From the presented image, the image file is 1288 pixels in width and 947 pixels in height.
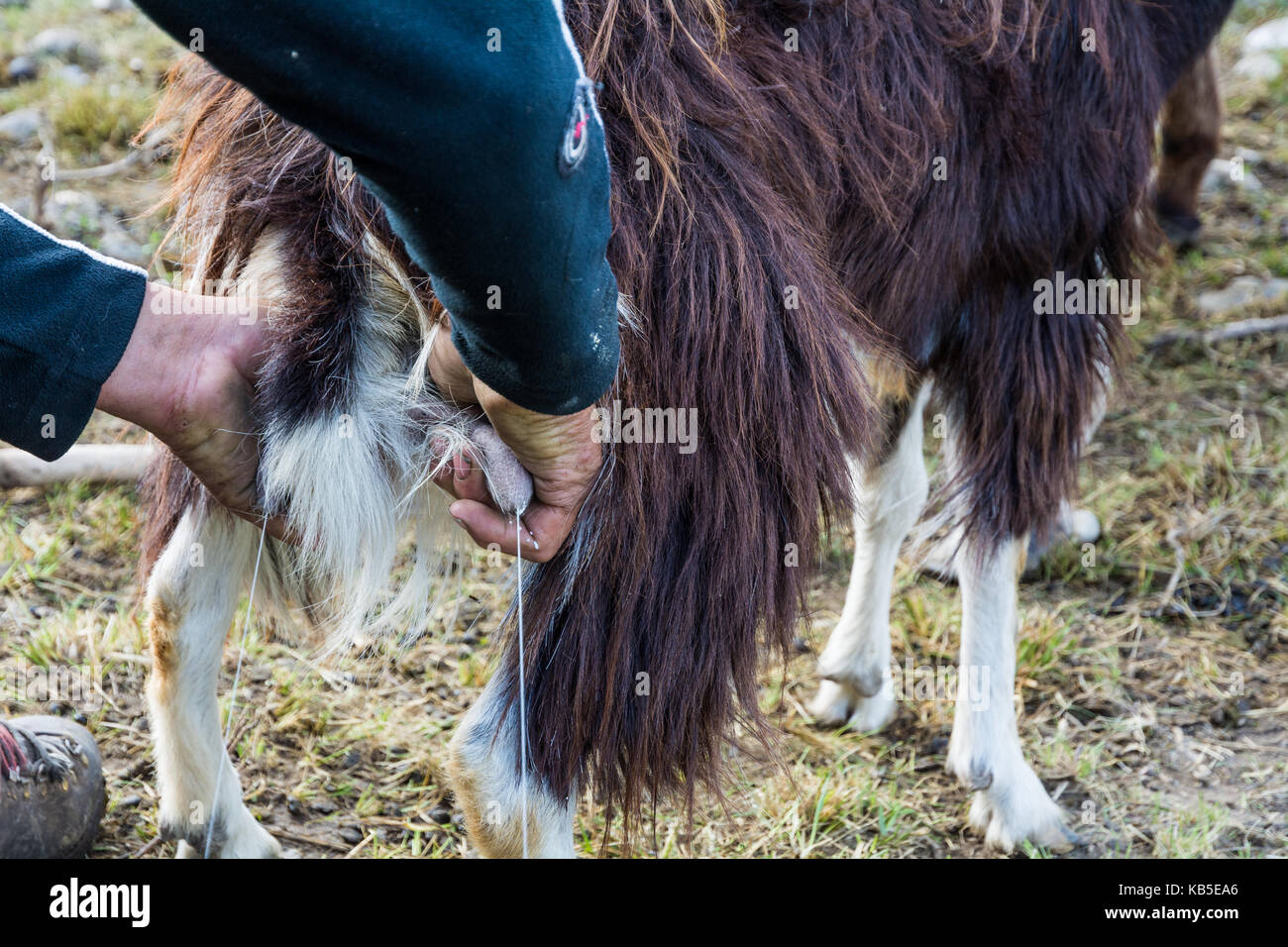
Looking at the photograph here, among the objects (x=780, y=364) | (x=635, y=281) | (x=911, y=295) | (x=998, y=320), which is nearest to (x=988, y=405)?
(x=998, y=320)

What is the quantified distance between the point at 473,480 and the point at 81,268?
625 mm

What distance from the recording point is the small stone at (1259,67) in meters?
6.18

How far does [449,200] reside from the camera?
1.17 meters

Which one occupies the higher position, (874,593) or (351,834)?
(874,593)

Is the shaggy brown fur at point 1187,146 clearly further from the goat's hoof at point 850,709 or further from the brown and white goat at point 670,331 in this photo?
the goat's hoof at point 850,709

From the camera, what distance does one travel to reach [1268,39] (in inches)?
252

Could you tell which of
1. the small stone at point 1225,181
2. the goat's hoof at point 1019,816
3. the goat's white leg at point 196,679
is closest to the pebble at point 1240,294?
the small stone at point 1225,181

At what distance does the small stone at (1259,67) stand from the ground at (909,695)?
106 inches

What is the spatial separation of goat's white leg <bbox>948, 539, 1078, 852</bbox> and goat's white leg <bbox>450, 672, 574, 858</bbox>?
4.02 ft

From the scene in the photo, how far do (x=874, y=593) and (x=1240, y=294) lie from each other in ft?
8.96

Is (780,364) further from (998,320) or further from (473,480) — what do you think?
(998,320)

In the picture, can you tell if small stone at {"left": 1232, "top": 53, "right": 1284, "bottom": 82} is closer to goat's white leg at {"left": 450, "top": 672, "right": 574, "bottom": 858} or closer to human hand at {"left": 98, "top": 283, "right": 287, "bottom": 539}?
goat's white leg at {"left": 450, "top": 672, "right": 574, "bottom": 858}

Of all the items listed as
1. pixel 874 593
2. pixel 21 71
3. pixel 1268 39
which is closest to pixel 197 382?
pixel 874 593

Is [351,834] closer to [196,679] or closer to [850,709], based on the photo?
[196,679]
